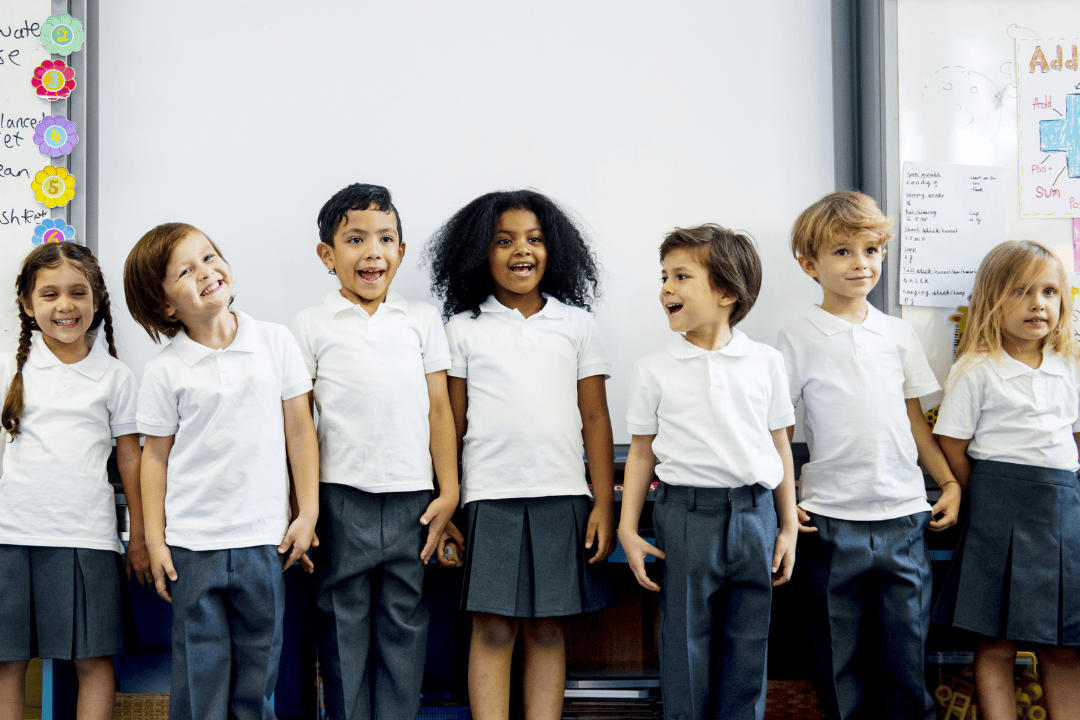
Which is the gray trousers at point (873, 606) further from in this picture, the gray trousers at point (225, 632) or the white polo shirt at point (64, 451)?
the white polo shirt at point (64, 451)

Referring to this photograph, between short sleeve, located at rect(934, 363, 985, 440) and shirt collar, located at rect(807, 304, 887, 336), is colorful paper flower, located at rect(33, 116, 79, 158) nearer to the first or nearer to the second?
→ shirt collar, located at rect(807, 304, 887, 336)

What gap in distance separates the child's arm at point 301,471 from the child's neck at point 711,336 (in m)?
0.86

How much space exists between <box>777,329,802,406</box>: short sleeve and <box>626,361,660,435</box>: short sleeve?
359 mm

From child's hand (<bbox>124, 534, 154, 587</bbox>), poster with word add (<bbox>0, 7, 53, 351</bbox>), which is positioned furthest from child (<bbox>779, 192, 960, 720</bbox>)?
poster with word add (<bbox>0, 7, 53, 351</bbox>)

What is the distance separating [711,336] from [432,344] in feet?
2.07

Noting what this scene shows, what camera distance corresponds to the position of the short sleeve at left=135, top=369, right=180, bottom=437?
1.49 meters

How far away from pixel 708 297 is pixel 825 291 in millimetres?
424

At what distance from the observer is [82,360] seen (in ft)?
5.46

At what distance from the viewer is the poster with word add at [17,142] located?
6.34ft

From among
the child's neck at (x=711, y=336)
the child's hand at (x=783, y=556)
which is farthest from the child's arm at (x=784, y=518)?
the child's neck at (x=711, y=336)

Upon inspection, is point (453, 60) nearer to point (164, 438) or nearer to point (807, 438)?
point (164, 438)

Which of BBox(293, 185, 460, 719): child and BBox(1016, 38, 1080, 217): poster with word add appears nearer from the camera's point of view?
BBox(293, 185, 460, 719): child

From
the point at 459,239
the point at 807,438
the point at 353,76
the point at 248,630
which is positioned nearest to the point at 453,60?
the point at 353,76

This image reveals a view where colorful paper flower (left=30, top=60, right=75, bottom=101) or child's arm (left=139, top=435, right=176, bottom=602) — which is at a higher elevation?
colorful paper flower (left=30, top=60, right=75, bottom=101)
